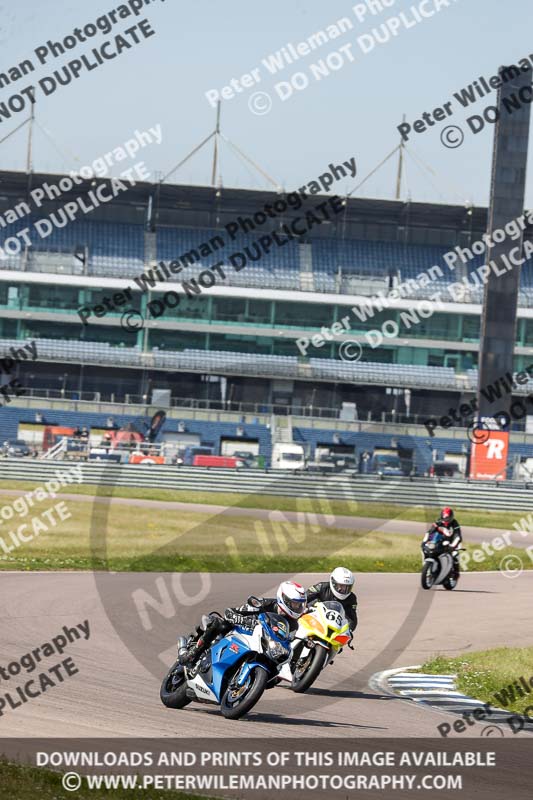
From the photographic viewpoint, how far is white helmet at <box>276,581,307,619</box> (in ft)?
37.8

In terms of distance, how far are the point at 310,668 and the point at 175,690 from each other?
70.5 inches

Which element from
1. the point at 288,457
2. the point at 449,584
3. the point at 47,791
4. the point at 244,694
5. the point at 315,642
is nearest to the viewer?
the point at 47,791

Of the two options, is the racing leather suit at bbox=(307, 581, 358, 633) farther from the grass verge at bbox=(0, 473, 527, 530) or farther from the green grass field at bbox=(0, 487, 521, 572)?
the grass verge at bbox=(0, 473, 527, 530)

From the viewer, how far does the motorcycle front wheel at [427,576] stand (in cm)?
2473

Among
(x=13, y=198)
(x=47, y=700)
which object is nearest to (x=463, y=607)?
(x=47, y=700)

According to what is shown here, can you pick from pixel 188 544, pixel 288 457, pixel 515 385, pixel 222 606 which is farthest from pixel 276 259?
pixel 222 606

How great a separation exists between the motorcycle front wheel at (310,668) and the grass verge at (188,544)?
1212 cm

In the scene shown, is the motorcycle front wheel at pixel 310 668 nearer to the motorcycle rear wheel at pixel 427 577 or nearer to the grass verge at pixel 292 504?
the motorcycle rear wheel at pixel 427 577

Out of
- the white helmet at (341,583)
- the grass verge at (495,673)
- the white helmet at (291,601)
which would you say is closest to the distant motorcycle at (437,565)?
the grass verge at (495,673)

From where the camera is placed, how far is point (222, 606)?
20000 millimetres

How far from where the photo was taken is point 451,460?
209 ft

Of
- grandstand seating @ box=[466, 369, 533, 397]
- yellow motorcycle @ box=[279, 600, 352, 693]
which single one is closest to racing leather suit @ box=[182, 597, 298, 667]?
yellow motorcycle @ box=[279, 600, 352, 693]

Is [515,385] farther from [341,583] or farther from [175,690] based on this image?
[175,690]

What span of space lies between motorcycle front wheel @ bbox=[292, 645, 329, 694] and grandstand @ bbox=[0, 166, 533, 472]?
56692 millimetres
